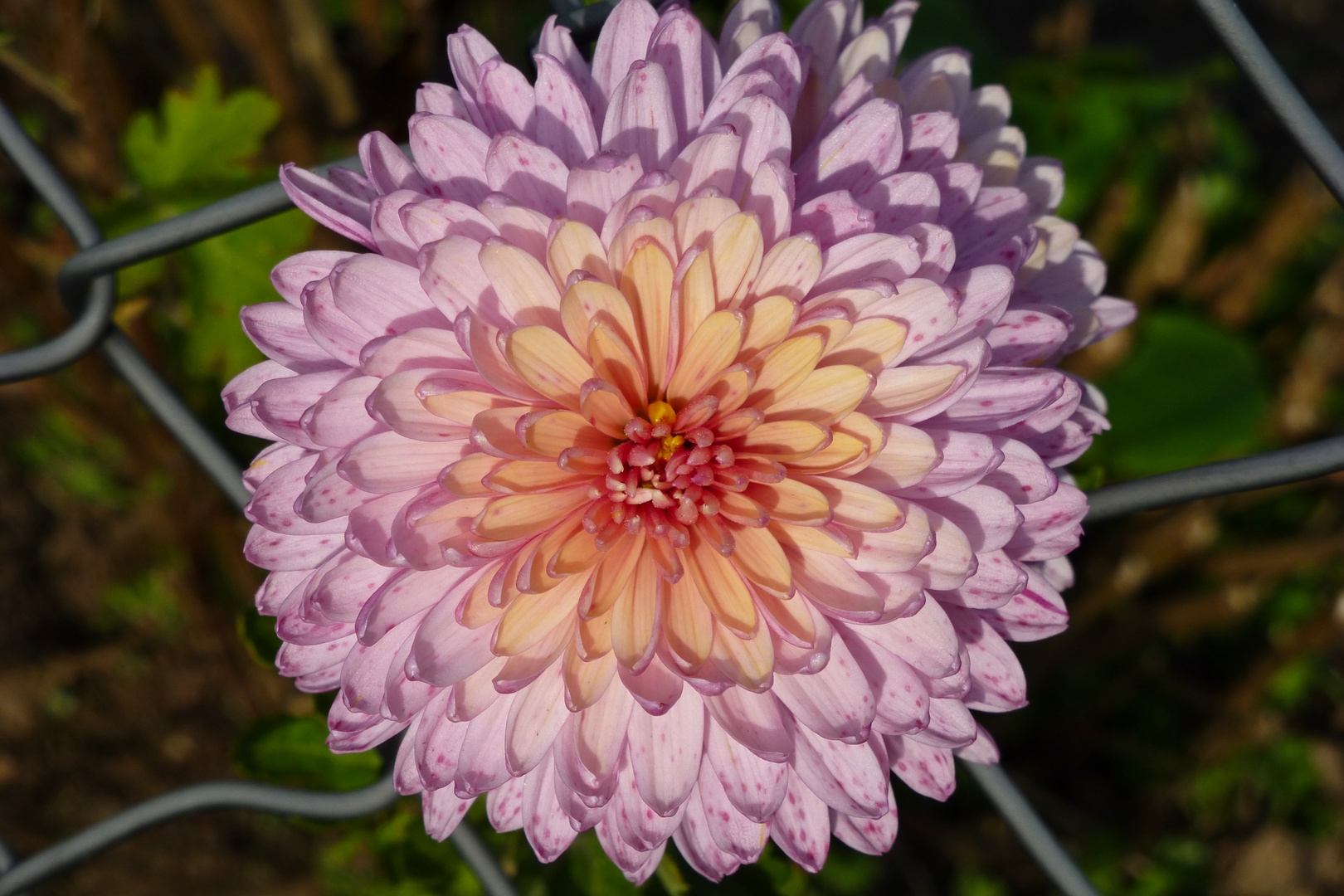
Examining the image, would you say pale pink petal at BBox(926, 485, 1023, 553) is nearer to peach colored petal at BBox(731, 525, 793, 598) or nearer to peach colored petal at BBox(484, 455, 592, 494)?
peach colored petal at BBox(731, 525, 793, 598)

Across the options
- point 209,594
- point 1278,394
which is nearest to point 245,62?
point 209,594

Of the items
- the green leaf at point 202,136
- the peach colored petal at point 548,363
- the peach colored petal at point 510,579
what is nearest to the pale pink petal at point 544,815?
the peach colored petal at point 510,579

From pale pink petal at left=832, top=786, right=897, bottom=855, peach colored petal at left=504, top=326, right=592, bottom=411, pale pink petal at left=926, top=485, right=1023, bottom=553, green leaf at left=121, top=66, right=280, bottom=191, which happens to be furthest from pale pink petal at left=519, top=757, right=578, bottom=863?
green leaf at left=121, top=66, right=280, bottom=191

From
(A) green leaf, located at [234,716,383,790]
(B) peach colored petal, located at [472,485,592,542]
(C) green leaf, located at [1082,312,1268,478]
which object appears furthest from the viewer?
(C) green leaf, located at [1082,312,1268,478]

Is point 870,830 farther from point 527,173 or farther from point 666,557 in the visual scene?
point 527,173

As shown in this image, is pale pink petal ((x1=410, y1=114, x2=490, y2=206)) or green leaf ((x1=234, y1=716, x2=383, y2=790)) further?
green leaf ((x1=234, y1=716, x2=383, y2=790))

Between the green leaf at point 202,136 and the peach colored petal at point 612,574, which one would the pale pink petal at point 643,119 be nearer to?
the peach colored petal at point 612,574

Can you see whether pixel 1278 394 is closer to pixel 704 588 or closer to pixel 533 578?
pixel 704 588
